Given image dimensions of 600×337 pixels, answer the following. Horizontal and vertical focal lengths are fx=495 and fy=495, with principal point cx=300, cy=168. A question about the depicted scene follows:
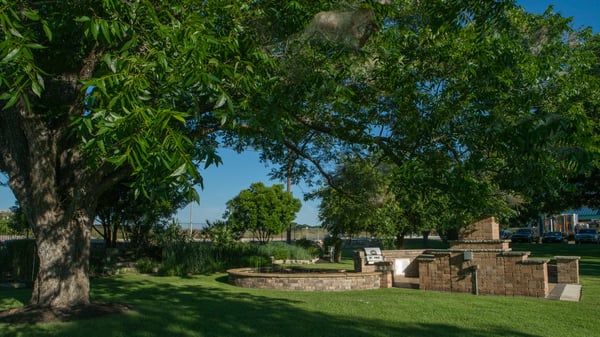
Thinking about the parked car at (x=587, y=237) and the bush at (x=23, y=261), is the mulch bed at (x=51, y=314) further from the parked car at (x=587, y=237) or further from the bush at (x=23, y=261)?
the parked car at (x=587, y=237)

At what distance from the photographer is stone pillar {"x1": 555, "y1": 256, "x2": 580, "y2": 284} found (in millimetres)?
14852

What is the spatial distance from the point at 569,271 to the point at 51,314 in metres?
14.0

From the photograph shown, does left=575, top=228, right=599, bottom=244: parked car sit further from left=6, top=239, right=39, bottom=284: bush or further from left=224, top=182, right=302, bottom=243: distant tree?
left=6, top=239, right=39, bottom=284: bush

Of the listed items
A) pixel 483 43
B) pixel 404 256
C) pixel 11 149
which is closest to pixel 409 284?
pixel 404 256

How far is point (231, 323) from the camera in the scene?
→ 8805 mm

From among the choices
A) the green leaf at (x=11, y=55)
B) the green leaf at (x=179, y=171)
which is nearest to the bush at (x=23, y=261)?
the green leaf at (x=11, y=55)

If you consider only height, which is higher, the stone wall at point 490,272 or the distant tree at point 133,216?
the distant tree at point 133,216

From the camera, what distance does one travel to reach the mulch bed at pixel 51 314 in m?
8.51

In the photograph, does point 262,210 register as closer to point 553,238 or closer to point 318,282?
point 318,282

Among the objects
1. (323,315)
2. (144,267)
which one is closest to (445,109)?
(323,315)

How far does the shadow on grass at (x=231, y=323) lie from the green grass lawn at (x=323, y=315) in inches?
0.6

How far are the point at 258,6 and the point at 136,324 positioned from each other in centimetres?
609

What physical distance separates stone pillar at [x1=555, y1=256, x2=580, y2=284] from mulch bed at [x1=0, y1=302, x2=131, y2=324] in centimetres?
1266

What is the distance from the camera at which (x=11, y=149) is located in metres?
9.50
